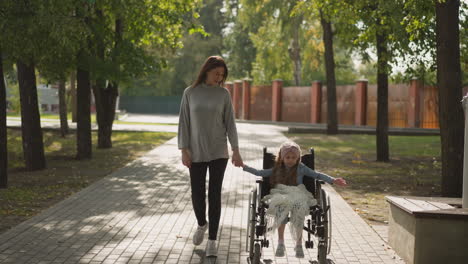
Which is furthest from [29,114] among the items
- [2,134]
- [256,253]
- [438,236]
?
[438,236]

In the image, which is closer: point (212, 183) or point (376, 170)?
point (212, 183)

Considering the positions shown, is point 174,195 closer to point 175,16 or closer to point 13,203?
point 13,203

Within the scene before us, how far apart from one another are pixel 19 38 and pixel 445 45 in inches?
284

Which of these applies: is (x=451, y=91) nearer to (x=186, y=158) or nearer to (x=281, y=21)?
(x=186, y=158)

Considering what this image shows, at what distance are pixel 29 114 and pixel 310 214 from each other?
9320 mm

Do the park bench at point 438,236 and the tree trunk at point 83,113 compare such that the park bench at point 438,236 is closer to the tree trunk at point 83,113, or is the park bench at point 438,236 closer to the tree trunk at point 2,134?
the tree trunk at point 2,134

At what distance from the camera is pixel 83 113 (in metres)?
16.3

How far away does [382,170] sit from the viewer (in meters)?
14.7

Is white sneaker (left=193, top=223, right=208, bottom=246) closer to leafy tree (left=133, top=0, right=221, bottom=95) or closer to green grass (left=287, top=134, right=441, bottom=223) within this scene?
green grass (left=287, top=134, right=441, bottom=223)

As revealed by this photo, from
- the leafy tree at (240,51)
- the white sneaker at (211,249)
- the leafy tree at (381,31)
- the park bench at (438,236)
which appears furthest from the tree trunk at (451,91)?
the leafy tree at (240,51)

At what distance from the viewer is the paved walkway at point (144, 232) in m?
6.03

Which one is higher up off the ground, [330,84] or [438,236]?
[330,84]

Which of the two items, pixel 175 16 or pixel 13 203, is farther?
pixel 175 16

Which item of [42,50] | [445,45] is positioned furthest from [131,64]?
[445,45]
